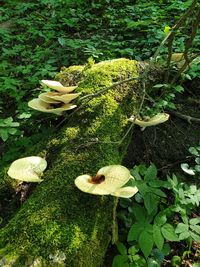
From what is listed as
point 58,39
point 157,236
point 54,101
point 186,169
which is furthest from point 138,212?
point 58,39

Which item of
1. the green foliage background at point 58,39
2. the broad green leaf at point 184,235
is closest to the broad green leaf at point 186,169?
the broad green leaf at point 184,235

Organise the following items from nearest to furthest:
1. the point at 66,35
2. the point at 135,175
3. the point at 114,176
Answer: the point at 114,176, the point at 135,175, the point at 66,35

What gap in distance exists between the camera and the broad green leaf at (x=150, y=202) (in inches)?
95.8

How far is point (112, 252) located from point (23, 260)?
819 millimetres

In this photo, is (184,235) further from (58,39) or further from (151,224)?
(58,39)

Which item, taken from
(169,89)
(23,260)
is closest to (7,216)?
(23,260)

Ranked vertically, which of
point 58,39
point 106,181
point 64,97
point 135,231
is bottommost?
point 135,231

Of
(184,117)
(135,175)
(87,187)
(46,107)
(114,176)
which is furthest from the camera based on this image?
(184,117)

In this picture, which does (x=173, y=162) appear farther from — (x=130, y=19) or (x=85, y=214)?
(x=130, y=19)

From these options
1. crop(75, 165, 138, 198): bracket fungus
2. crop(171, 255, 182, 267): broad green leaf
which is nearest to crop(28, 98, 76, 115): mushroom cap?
crop(75, 165, 138, 198): bracket fungus

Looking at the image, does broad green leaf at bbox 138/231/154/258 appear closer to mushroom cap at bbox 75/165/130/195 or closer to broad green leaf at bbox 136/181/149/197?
broad green leaf at bbox 136/181/149/197

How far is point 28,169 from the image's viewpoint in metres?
2.50

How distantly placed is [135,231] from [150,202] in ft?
0.83

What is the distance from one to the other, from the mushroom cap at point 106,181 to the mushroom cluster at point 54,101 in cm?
85
